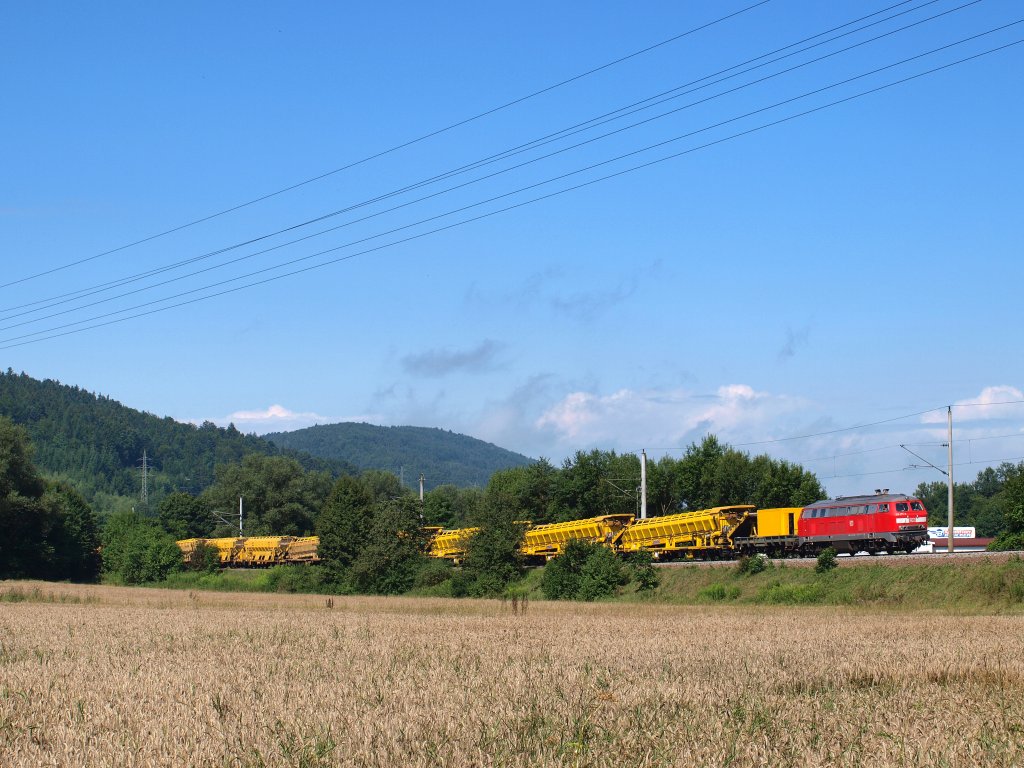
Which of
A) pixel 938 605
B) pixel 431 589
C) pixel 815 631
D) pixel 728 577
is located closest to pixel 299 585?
pixel 431 589

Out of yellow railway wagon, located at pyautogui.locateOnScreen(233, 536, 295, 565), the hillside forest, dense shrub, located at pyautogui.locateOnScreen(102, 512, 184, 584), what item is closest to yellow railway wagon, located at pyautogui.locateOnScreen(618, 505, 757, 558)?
the hillside forest

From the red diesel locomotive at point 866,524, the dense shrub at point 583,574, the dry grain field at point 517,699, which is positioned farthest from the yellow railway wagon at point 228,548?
the dry grain field at point 517,699

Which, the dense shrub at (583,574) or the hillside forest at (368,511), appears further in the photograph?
the hillside forest at (368,511)

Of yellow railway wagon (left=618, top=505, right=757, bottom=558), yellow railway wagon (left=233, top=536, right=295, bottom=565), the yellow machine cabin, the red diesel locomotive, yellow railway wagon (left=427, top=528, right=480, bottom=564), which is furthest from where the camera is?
yellow railway wagon (left=233, top=536, right=295, bottom=565)

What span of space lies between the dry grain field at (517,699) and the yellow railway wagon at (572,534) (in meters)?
46.6

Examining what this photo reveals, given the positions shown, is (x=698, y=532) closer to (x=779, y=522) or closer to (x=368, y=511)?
(x=779, y=522)

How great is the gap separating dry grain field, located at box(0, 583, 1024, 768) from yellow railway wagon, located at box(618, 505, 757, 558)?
130 ft

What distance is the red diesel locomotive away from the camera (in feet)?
187

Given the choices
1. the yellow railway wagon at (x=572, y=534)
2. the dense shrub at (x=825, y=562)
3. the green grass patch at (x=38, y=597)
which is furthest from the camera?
the yellow railway wagon at (x=572, y=534)

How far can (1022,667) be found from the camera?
56.6ft

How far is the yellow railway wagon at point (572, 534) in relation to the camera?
2874 inches

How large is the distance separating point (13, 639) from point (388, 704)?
680 inches

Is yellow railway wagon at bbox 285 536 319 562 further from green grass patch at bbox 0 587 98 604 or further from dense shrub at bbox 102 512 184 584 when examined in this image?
green grass patch at bbox 0 587 98 604

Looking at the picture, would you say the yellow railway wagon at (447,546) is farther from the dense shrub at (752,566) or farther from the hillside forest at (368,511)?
the dense shrub at (752,566)
